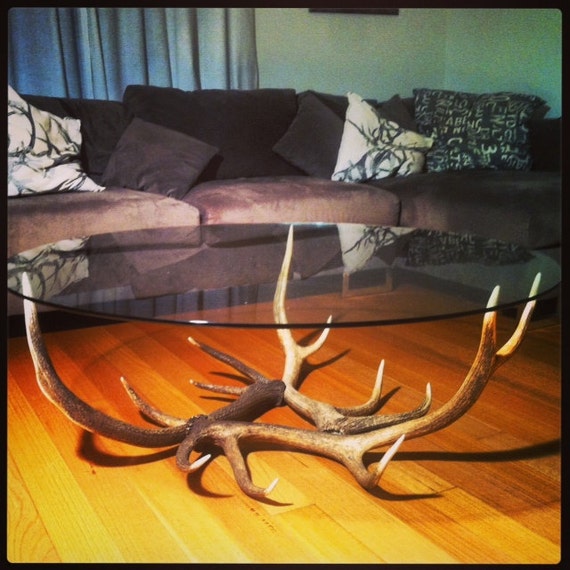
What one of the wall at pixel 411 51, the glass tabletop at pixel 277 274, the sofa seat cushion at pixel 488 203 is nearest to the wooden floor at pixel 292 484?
the glass tabletop at pixel 277 274

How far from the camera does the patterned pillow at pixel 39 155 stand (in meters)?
2.42

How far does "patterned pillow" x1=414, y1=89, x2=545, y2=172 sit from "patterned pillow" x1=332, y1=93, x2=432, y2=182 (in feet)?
0.30

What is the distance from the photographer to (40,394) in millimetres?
1823

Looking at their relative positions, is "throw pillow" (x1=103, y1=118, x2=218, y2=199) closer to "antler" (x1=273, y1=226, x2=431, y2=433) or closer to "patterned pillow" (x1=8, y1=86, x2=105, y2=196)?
"patterned pillow" (x1=8, y1=86, x2=105, y2=196)

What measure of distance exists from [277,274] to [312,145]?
1.66 metres

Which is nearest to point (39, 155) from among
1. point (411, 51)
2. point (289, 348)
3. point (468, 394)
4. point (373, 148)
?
point (289, 348)

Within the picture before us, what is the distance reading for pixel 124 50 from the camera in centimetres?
340

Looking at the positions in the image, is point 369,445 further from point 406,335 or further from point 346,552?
point 406,335

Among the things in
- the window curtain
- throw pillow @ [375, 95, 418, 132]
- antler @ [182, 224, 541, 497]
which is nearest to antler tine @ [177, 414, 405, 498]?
antler @ [182, 224, 541, 497]

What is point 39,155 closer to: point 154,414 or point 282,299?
point 154,414

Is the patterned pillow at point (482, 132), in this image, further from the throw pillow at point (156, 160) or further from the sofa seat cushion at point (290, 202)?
the throw pillow at point (156, 160)

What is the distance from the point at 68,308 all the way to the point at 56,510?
412mm

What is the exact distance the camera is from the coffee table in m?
1.20

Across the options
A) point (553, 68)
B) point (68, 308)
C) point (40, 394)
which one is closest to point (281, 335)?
point (40, 394)
